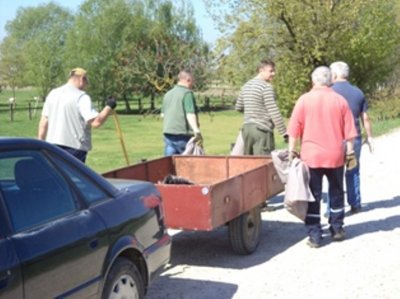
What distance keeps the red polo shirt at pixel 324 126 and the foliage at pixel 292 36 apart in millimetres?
20689

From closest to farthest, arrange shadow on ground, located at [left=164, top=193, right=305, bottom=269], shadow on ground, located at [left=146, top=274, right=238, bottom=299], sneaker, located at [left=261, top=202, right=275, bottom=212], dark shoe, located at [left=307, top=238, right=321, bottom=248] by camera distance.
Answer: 1. shadow on ground, located at [left=146, top=274, right=238, bottom=299]
2. shadow on ground, located at [left=164, top=193, right=305, bottom=269]
3. dark shoe, located at [left=307, top=238, right=321, bottom=248]
4. sneaker, located at [left=261, top=202, right=275, bottom=212]

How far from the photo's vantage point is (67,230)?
4.20m

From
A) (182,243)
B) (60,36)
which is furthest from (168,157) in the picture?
(60,36)

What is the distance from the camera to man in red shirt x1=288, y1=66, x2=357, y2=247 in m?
7.37

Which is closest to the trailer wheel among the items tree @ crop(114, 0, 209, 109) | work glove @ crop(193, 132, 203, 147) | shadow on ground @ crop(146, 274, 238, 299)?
shadow on ground @ crop(146, 274, 238, 299)

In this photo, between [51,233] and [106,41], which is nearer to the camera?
[51,233]

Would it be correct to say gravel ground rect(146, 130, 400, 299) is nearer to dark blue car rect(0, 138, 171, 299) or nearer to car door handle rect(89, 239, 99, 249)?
dark blue car rect(0, 138, 171, 299)

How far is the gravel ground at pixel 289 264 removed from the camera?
240 inches

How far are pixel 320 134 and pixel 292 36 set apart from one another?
2176 cm

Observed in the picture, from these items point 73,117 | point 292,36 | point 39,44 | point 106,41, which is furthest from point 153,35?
point 73,117

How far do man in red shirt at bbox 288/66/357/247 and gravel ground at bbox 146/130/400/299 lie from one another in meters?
0.47

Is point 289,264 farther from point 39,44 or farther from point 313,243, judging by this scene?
point 39,44

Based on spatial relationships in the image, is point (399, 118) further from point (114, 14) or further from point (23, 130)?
point (114, 14)

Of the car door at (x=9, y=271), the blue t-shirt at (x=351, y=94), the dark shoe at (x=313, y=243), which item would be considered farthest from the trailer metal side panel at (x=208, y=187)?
the car door at (x=9, y=271)
